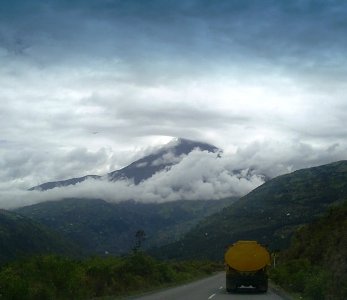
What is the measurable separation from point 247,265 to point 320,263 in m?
15.4

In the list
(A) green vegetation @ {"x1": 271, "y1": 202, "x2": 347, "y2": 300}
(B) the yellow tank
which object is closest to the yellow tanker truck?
(B) the yellow tank

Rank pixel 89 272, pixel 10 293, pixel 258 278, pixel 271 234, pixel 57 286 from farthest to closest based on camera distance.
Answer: pixel 271 234 → pixel 258 278 → pixel 89 272 → pixel 57 286 → pixel 10 293

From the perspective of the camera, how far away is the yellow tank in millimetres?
32250

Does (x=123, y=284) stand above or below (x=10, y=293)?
below

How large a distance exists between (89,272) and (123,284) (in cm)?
443

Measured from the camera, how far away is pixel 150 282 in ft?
129

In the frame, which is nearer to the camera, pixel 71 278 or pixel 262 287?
pixel 71 278

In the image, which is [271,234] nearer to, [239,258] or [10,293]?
[239,258]

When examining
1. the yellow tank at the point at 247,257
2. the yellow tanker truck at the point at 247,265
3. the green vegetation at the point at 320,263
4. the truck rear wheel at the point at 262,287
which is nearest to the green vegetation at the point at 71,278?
the yellow tanker truck at the point at 247,265

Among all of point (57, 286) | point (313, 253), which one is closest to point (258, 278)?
point (57, 286)

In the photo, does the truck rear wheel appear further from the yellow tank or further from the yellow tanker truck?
the yellow tank

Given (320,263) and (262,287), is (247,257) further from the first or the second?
(320,263)

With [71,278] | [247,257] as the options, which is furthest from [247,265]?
[71,278]

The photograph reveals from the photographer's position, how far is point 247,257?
32.4 m
